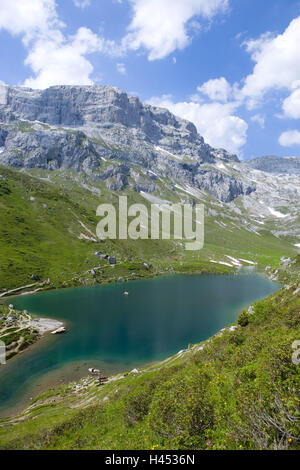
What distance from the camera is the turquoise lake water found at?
61.9 m

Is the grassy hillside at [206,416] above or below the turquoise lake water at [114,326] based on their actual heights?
above

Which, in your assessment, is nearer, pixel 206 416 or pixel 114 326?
pixel 206 416

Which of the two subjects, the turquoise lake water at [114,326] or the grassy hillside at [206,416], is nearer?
the grassy hillside at [206,416]

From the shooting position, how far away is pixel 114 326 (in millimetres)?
93812

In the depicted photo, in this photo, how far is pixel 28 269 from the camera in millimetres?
163750

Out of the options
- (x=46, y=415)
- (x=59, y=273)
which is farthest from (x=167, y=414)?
(x=59, y=273)

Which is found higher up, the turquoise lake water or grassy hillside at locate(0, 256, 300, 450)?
grassy hillside at locate(0, 256, 300, 450)

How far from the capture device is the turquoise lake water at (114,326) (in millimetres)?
61906

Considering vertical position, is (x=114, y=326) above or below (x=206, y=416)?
below

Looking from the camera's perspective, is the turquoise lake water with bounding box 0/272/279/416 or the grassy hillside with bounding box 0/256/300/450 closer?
the grassy hillside with bounding box 0/256/300/450
